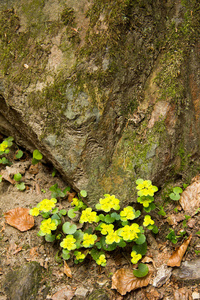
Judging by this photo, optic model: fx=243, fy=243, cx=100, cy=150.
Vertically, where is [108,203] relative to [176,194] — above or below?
below

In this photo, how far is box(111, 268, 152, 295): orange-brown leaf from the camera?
2.49 metres

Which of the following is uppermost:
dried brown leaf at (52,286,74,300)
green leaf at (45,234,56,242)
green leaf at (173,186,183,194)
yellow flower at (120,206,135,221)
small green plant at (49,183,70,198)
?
green leaf at (173,186,183,194)

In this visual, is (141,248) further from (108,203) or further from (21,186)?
(21,186)

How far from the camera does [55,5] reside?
9.80ft

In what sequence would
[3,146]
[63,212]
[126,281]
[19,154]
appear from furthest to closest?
[19,154] → [3,146] → [63,212] → [126,281]

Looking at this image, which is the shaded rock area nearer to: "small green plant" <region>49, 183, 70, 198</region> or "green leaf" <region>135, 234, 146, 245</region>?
"small green plant" <region>49, 183, 70, 198</region>

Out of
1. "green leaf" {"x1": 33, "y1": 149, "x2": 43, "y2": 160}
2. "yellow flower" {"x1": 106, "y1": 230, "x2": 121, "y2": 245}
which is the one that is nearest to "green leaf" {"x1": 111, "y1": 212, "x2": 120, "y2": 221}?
"yellow flower" {"x1": 106, "y1": 230, "x2": 121, "y2": 245}

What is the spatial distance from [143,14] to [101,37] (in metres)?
0.60

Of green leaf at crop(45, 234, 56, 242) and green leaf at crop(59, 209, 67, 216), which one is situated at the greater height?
green leaf at crop(59, 209, 67, 216)

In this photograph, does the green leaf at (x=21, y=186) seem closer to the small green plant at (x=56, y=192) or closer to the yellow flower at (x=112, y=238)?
the small green plant at (x=56, y=192)

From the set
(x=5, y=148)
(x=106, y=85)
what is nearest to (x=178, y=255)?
(x=106, y=85)

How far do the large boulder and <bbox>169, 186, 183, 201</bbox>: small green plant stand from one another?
0.17 metres

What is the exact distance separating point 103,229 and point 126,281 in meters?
0.58

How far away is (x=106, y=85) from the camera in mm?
2785
